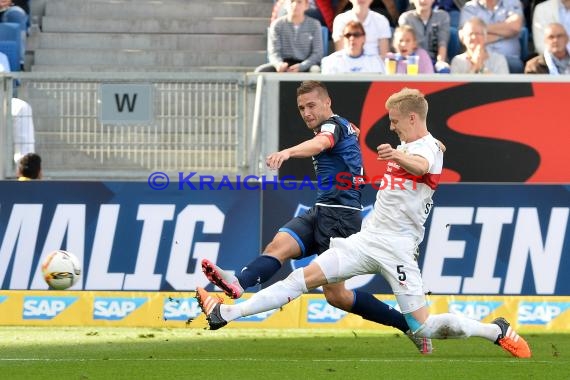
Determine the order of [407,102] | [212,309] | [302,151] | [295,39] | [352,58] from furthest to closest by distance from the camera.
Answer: [295,39] < [352,58] < [212,309] < [302,151] < [407,102]

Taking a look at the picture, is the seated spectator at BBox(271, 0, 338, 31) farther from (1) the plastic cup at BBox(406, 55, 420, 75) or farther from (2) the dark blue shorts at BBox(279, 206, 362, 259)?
(2) the dark blue shorts at BBox(279, 206, 362, 259)

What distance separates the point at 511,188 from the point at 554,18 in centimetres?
411

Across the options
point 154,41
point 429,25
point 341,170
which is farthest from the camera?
point 154,41

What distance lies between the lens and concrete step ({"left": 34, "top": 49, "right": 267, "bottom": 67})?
17.5 meters

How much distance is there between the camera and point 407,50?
15727 millimetres

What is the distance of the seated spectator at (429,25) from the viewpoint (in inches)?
651

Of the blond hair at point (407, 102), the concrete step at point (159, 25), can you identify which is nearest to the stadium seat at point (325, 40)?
the concrete step at point (159, 25)

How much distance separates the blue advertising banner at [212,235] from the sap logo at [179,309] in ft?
0.51

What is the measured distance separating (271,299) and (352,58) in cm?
628

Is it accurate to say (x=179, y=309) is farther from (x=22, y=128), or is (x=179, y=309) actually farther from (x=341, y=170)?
(x=341, y=170)

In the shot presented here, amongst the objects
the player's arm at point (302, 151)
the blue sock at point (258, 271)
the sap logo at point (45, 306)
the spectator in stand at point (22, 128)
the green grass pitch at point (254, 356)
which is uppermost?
the player's arm at point (302, 151)

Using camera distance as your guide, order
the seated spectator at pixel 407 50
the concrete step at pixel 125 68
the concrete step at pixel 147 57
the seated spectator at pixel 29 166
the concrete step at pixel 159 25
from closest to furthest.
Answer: the seated spectator at pixel 29 166, the seated spectator at pixel 407 50, the concrete step at pixel 125 68, the concrete step at pixel 147 57, the concrete step at pixel 159 25

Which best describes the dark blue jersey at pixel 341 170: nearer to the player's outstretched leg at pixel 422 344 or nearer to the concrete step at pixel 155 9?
the player's outstretched leg at pixel 422 344

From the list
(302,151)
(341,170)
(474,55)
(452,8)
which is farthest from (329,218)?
(452,8)
